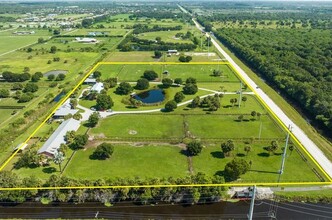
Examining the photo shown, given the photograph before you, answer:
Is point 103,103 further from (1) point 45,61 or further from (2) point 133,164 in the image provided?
(1) point 45,61

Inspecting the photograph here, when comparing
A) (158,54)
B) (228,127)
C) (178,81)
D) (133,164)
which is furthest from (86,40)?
(133,164)

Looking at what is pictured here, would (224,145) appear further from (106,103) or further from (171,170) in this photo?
(106,103)

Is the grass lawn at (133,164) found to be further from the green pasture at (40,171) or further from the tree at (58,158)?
the tree at (58,158)

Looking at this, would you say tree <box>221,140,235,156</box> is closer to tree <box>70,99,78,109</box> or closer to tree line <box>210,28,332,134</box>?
tree line <box>210,28,332,134</box>

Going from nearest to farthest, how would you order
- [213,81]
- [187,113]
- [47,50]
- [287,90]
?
[187,113] → [287,90] → [213,81] → [47,50]

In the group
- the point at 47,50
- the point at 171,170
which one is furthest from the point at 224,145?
the point at 47,50

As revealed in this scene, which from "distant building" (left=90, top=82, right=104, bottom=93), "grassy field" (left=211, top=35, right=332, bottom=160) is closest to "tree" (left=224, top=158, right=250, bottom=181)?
"grassy field" (left=211, top=35, right=332, bottom=160)
